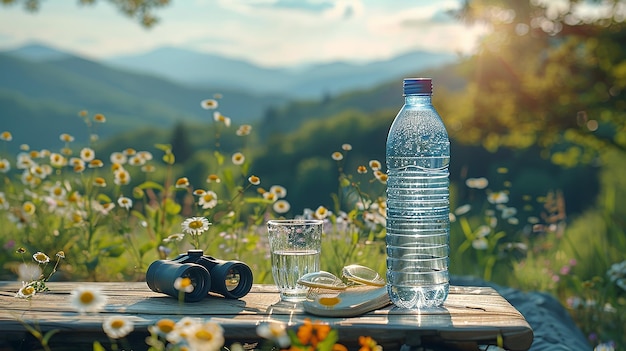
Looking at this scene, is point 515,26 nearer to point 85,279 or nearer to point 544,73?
point 544,73

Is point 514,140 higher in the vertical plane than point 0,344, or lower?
higher

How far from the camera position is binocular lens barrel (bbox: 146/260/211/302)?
291 centimetres

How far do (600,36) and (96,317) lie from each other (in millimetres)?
9179

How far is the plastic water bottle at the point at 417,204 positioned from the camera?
A: 2.93 m

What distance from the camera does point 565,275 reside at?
516cm

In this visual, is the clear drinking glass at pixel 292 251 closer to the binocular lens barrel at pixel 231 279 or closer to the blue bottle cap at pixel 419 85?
the binocular lens barrel at pixel 231 279

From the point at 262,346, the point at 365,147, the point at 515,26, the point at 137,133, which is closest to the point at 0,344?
the point at 262,346

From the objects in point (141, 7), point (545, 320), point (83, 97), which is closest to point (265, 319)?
point (545, 320)

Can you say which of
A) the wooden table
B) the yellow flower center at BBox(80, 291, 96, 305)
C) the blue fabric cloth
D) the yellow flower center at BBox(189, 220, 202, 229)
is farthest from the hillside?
the yellow flower center at BBox(80, 291, 96, 305)

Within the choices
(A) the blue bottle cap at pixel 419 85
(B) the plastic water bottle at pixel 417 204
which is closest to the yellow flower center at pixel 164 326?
(B) the plastic water bottle at pixel 417 204

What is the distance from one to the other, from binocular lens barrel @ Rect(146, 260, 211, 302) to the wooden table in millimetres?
40

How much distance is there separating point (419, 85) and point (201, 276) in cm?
107

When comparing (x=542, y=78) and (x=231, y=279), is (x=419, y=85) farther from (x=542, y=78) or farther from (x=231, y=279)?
(x=542, y=78)

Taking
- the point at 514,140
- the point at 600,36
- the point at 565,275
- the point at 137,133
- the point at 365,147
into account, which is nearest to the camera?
the point at 565,275
